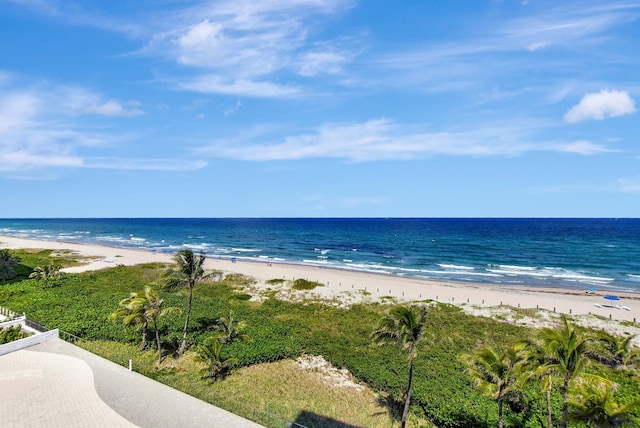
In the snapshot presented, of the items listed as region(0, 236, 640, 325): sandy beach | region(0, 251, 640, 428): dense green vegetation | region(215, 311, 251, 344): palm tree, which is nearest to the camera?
region(0, 251, 640, 428): dense green vegetation

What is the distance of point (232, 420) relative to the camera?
18797 mm

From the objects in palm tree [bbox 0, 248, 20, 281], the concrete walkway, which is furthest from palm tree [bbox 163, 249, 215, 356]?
palm tree [bbox 0, 248, 20, 281]

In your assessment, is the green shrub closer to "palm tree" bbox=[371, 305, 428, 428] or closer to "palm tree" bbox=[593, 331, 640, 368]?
"palm tree" bbox=[593, 331, 640, 368]

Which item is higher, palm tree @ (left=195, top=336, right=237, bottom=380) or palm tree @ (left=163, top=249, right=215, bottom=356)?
palm tree @ (left=163, top=249, right=215, bottom=356)

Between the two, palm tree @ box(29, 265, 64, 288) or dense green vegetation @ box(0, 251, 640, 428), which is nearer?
dense green vegetation @ box(0, 251, 640, 428)

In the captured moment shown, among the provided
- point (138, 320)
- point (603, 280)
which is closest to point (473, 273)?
point (603, 280)

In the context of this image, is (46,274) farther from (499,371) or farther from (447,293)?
(499,371)

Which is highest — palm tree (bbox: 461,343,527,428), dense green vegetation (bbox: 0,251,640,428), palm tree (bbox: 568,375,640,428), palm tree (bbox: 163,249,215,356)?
palm tree (bbox: 163,249,215,356)

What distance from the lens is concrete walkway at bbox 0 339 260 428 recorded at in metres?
18.2

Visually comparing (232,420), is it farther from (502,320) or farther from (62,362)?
(502,320)

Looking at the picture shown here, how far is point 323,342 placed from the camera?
114 feet

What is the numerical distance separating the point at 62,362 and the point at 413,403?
2321 cm

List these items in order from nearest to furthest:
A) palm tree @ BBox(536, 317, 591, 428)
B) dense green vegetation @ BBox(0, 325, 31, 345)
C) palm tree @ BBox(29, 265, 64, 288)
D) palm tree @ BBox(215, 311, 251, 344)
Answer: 1. palm tree @ BBox(536, 317, 591, 428)
2. dense green vegetation @ BBox(0, 325, 31, 345)
3. palm tree @ BBox(215, 311, 251, 344)
4. palm tree @ BBox(29, 265, 64, 288)

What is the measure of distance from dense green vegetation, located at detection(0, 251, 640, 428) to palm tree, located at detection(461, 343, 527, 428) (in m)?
1.30
